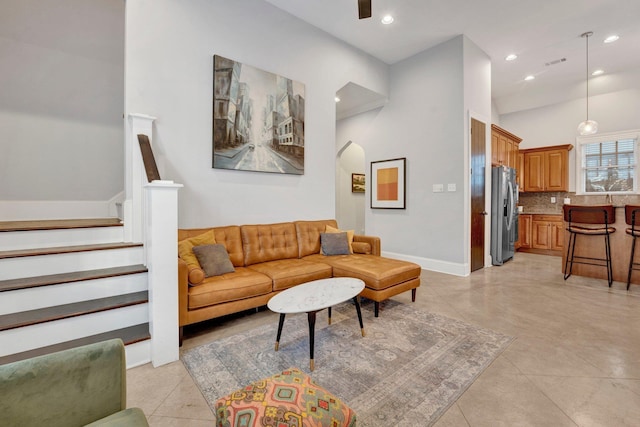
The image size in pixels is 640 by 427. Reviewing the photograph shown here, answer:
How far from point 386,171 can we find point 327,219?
A: 1.78 meters

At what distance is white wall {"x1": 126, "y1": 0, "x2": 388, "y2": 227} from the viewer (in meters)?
2.83

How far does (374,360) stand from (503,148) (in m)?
5.34

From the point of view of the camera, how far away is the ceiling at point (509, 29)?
3.66 meters

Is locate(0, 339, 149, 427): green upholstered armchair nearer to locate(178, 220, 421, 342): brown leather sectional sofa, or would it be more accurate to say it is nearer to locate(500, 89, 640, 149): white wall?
locate(178, 220, 421, 342): brown leather sectional sofa

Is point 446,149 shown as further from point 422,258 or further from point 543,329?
point 543,329

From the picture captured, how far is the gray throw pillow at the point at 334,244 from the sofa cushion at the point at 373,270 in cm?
17

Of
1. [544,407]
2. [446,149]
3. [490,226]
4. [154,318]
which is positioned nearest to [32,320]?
[154,318]

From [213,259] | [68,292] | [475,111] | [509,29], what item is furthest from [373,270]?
[509,29]

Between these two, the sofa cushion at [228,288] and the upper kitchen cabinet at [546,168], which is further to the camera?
the upper kitchen cabinet at [546,168]

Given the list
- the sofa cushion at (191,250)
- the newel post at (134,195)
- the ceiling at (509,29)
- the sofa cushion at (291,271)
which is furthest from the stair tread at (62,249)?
the ceiling at (509,29)

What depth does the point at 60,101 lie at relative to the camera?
356 centimetres

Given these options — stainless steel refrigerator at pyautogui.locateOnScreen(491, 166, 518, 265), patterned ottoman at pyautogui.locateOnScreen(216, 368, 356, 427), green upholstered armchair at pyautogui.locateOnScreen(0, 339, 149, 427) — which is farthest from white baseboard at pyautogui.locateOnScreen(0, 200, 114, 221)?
stainless steel refrigerator at pyautogui.locateOnScreen(491, 166, 518, 265)

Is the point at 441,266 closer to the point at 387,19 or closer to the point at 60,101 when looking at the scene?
the point at 387,19

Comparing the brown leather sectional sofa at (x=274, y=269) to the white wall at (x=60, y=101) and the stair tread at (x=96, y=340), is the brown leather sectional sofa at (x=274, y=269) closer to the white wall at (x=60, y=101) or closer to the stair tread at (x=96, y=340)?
the stair tread at (x=96, y=340)
